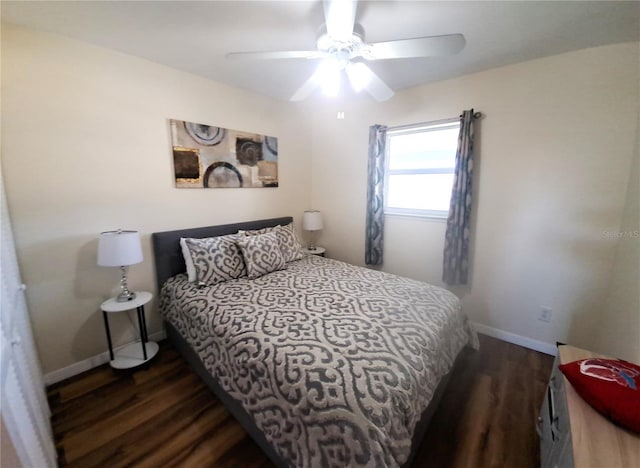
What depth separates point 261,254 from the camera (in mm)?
2428

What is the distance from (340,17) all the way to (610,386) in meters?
2.01

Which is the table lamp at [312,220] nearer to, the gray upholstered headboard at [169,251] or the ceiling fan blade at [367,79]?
the gray upholstered headboard at [169,251]

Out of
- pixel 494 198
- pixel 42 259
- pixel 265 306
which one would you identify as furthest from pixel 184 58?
pixel 494 198

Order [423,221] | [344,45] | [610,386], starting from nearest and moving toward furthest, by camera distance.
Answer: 1. [610,386]
2. [344,45]
3. [423,221]

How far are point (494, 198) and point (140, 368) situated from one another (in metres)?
3.38

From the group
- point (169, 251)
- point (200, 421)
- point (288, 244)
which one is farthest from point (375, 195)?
point (200, 421)

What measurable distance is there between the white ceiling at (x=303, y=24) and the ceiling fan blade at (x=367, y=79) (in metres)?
0.29

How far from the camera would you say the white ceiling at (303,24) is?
149 centimetres

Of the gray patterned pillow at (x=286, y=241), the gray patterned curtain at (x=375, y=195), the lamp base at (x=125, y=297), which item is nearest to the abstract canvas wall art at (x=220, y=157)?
the gray patterned pillow at (x=286, y=241)

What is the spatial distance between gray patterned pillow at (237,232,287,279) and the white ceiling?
1552 millimetres

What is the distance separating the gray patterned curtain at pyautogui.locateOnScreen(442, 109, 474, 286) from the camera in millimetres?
2373

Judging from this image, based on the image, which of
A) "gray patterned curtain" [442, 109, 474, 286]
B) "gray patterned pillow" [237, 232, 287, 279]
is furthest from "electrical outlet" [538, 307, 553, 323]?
"gray patterned pillow" [237, 232, 287, 279]

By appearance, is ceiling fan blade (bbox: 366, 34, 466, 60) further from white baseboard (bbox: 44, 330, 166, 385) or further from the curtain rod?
white baseboard (bbox: 44, 330, 166, 385)

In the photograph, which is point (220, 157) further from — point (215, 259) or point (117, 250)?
point (117, 250)
